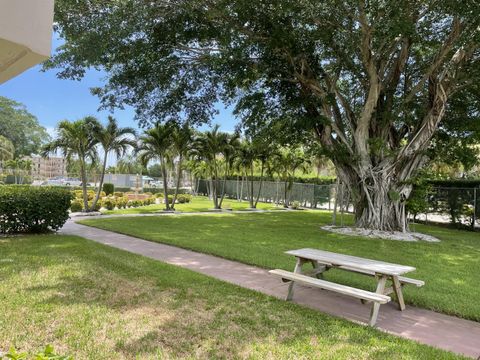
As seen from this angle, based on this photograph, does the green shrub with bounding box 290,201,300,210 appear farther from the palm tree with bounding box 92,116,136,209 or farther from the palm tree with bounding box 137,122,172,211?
the palm tree with bounding box 92,116,136,209

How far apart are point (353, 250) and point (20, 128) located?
265ft

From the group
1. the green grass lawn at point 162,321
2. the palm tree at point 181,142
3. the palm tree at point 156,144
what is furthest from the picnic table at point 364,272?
the palm tree at point 156,144

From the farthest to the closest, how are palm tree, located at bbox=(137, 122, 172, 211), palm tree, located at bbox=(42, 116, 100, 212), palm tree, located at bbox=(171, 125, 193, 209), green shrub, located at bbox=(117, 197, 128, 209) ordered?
green shrub, located at bbox=(117, 197, 128, 209), palm tree, located at bbox=(171, 125, 193, 209), palm tree, located at bbox=(137, 122, 172, 211), palm tree, located at bbox=(42, 116, 100, 212)

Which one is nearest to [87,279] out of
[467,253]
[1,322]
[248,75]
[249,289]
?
[1,322]

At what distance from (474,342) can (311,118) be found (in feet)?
34.6

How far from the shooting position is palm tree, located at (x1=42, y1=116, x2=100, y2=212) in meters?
16.6

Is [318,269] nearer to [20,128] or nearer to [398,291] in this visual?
[398,291]

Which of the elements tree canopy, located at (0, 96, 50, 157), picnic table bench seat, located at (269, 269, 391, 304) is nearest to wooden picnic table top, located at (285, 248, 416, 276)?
picnic table bench seat, located at (269, 269, 391, 304)

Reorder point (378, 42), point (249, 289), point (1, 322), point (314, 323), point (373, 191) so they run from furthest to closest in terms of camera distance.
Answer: point (373, 191), point (378, 42), point (249, 289), point (314, 323), point (1, 322)

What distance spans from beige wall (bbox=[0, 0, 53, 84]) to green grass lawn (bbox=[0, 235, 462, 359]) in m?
2.57

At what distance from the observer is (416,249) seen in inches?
384

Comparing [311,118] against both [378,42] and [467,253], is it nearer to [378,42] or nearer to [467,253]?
[378,42]

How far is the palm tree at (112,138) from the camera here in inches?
677

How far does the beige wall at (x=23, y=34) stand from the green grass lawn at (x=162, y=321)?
2.57 meters
